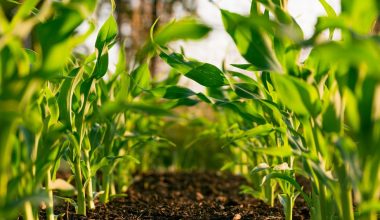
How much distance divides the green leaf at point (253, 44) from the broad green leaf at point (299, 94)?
71mm

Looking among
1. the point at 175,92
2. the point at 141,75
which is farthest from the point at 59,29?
the point at 141,75

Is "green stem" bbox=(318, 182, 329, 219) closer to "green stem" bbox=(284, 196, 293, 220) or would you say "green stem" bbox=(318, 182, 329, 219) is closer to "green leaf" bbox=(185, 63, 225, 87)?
"green stem" bbox=(284, 196, 293, 220)

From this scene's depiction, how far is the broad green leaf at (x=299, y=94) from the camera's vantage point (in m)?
1.37

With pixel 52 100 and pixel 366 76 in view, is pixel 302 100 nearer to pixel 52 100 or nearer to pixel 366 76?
pixel 366 76

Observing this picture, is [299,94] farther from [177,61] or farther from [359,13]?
[177,61]

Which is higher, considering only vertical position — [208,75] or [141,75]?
[141,75]

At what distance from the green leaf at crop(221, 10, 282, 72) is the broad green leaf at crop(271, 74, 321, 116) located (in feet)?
0.23

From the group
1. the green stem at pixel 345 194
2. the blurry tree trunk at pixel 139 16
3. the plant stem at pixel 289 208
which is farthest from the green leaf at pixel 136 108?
the blurry tree trunk at pixel 139 16

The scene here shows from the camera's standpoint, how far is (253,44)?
4.91 ft

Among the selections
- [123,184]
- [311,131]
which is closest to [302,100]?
[311,131]

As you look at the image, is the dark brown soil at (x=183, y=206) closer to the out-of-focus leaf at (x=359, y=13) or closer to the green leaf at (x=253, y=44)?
the green leaf at (x=253, y=44)

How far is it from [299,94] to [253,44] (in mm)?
216

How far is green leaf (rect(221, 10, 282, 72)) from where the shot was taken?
1.46 meters

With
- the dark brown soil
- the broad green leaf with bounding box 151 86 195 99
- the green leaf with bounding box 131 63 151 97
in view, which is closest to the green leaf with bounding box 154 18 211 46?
the broad green leaf with bounding box 151 86 195 99
